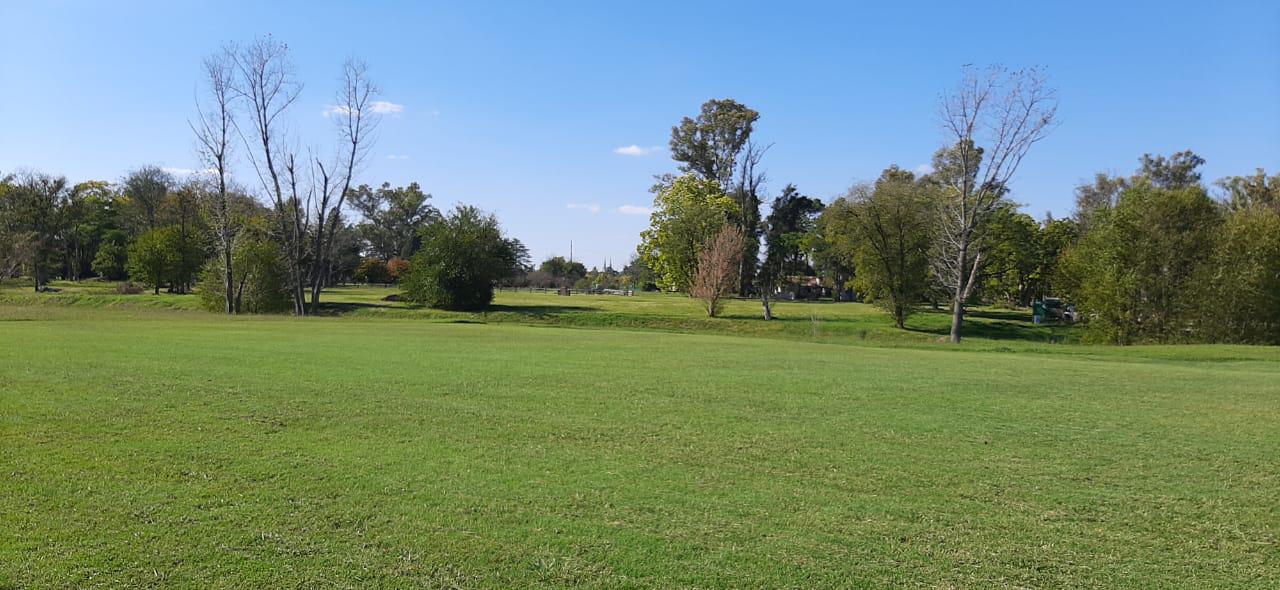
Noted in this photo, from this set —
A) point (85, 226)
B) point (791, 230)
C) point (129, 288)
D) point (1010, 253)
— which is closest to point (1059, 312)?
point (1010, 253)

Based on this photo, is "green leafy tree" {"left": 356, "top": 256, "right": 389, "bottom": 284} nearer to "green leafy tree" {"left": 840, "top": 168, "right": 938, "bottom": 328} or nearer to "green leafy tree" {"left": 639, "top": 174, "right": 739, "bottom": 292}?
"green leafy tree" {"left": 639, "top": 174, "right": 739, "bottom": 292}

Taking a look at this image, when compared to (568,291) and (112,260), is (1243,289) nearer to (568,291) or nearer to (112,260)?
(568,291)

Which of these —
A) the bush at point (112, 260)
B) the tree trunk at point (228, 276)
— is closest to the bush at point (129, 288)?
the bush at point (112, 260)

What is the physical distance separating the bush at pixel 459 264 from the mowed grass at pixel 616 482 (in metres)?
37.8

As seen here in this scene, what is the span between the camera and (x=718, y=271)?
158 feet

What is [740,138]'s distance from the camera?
211 feet

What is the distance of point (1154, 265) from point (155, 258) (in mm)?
70063

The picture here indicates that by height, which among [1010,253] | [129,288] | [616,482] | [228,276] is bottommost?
[616,482]

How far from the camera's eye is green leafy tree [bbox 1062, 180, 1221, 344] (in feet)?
114

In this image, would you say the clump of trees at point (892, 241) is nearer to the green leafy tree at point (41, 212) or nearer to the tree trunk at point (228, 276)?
the tree trunk at point (228, 276)

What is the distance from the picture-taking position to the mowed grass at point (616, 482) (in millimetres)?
4848

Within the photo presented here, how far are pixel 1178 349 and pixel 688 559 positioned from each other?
2814 cm

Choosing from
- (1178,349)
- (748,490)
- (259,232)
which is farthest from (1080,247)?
(259,232)

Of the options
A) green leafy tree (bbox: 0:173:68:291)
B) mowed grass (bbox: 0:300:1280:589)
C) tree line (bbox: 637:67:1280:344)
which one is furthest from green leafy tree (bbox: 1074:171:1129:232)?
green leafy tree (bbox: 0:173:68:291)
